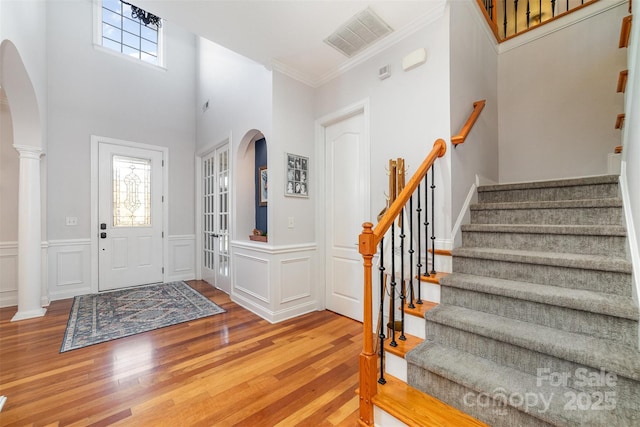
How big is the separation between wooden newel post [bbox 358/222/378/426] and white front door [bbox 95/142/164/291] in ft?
14.6

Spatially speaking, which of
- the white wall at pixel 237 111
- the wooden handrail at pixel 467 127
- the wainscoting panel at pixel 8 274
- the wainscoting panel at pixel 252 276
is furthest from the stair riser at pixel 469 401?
the wainscoting panel at pixel 8 274

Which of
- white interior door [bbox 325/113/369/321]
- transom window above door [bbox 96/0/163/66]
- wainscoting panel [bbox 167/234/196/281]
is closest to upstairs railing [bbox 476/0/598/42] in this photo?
white interior door [bbox 325/113/369/321]

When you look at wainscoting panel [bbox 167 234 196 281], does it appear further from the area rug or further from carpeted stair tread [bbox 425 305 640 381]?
carpeted stair tread [bbox 425 305 640 381]

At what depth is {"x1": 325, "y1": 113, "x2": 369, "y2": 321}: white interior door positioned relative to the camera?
295 centimetres

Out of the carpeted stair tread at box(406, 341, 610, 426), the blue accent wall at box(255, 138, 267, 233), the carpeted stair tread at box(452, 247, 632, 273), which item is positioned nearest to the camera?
the carpeted stair tread at box(406, 341, 610, 426)

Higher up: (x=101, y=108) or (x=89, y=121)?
(x=101, y=108)

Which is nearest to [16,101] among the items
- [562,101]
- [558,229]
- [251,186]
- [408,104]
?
[251,186]

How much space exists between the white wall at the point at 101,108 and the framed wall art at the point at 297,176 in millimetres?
2882

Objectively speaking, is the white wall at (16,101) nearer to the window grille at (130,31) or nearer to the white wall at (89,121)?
the white wall at (89,121)

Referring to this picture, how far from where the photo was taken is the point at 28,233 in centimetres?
311

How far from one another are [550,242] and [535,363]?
91 centimetres

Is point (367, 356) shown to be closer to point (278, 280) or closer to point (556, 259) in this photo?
point (556, 259)

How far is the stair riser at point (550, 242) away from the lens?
1596mm

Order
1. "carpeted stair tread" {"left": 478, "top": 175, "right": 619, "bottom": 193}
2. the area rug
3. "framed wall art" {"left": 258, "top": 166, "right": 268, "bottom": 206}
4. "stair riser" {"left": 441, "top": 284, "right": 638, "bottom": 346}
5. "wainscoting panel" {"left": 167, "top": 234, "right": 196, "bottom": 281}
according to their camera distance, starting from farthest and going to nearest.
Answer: "wainscoting panel" {"left": 167, "top": 234, "right": 196, "bottom": 281}
"framed wall art" {"left": 258, "top": 166, "right": 268, "bottom": 206}
the area rug
"carpeted stair tread" {"left": 478, "top": 175, "right": 619, "bottom": 193}
"stair riser" {"left": 441, "top": 284, "right": 638, "bottom": 346}
